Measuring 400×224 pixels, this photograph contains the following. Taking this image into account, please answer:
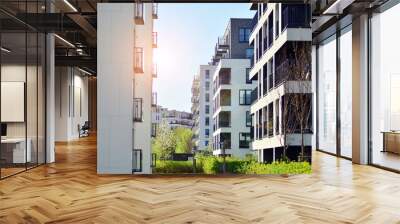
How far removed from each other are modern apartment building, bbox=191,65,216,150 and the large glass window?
5.02 meters

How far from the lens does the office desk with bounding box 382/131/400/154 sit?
7613mm

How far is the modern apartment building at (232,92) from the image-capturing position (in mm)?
6902

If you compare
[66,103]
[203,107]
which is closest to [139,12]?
[203,107]

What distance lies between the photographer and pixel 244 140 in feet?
22.7

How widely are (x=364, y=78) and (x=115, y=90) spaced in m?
4.98

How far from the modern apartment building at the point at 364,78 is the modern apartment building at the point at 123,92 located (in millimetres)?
3243

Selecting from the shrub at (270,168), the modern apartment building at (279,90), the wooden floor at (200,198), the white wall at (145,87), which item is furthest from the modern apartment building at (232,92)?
the white wall at (145,87)

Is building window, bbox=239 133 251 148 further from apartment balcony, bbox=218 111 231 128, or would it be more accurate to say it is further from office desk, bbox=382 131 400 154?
office desk, bbox=382 131 400 154

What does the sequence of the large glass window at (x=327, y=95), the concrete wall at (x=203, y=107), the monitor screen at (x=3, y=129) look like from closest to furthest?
the monitor screen at (x=3, y=129), the concrete wall at (x=203, y=107), the large glass window at (x=327, y=95)

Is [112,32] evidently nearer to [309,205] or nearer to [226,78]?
[226,78]

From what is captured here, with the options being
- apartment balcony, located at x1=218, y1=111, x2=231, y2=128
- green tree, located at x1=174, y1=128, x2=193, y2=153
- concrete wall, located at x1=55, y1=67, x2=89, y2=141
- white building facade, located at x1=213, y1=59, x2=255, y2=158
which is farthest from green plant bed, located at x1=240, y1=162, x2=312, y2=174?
concrete wall, located at x1=55, y1=67, x2=89, y2=141

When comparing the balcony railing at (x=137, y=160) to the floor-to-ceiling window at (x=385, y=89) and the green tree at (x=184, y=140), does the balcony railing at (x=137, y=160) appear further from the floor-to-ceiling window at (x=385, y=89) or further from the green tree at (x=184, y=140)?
the floor-to-ceiling window at (x=385, y=89)

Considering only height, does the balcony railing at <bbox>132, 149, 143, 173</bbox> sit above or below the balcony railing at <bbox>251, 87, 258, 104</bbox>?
below

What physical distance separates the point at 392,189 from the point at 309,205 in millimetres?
1734
